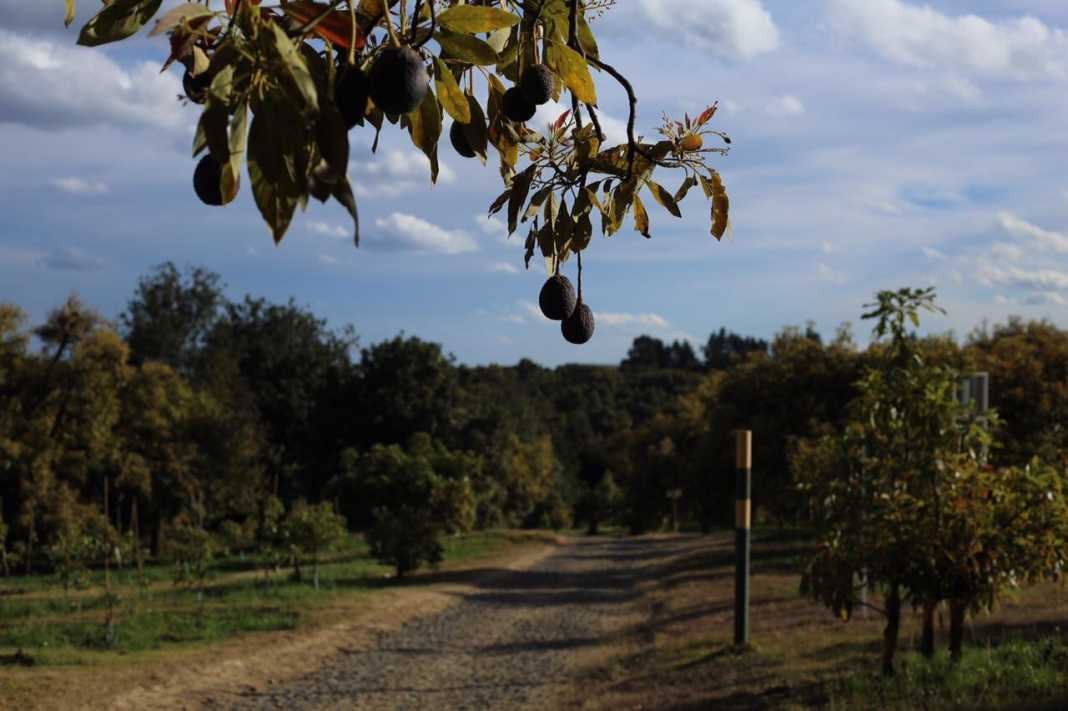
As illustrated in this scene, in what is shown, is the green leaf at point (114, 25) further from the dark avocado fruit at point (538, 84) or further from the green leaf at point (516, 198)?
the green leaf at point (516, 198)

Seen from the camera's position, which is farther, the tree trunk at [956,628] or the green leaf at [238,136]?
the tree trunk at [956,628]

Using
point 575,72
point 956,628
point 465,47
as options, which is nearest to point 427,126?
point 465,47

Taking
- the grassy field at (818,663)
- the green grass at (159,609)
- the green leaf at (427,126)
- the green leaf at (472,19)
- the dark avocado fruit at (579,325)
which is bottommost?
the green grass at (159,609)

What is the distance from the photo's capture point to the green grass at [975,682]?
18.5ft

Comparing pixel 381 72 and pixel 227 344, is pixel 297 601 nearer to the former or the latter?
pixel 381 72

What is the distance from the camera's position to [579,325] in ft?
5.63

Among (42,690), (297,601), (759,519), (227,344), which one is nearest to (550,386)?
(759,519)

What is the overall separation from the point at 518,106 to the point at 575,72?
0.11 meters

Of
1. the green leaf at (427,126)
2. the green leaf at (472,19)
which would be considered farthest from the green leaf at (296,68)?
the green leaf at (427,126)

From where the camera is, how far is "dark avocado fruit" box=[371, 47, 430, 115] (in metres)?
1.24

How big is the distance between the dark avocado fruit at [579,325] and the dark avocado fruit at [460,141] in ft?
1.07

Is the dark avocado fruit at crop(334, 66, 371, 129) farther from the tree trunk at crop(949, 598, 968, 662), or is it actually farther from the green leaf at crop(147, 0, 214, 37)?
the tree trunk at crop(949, 598, 968, 662)

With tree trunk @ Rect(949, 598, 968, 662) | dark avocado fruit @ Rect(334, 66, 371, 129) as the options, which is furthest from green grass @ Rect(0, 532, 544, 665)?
dark avocado fruit @ Rect(334, 66, 371, 129)

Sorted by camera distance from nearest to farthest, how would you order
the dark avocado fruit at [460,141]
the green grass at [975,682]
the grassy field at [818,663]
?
the dark avocado fruit at [460,141] < the green grass at [975,682] < the grassy field at [818,663]
